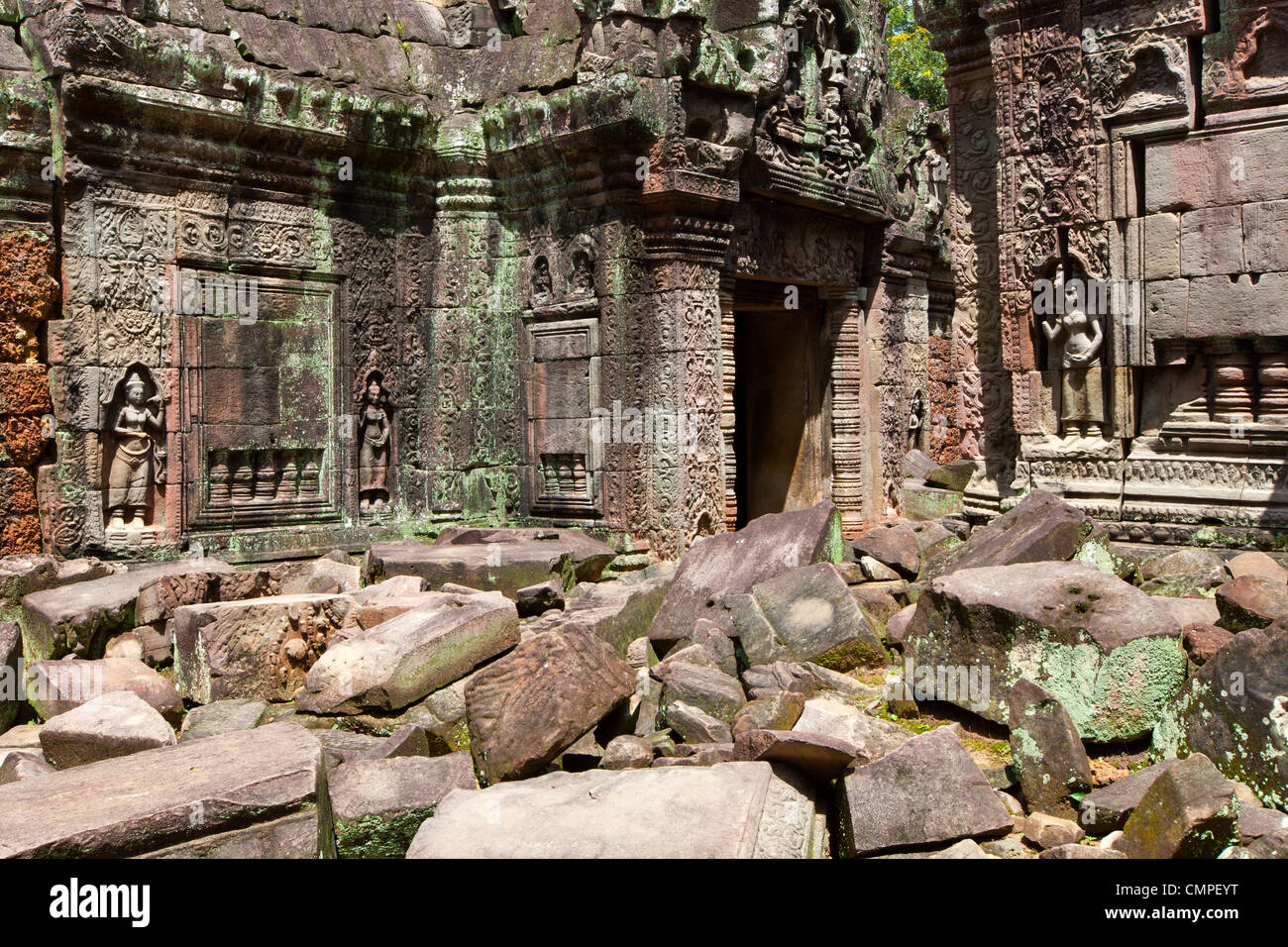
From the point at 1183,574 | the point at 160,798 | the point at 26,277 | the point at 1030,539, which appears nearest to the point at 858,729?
the point at 1030,539

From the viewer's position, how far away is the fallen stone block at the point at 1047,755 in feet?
14.1

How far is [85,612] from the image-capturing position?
22.4 ft

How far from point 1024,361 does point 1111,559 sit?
183cm

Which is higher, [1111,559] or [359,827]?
[1111,559]

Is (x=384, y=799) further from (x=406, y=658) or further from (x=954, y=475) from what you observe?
(x=954, y=475)

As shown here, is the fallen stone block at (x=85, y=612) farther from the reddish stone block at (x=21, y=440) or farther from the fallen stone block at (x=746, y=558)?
the fallen stone block at (x=746, y=558)

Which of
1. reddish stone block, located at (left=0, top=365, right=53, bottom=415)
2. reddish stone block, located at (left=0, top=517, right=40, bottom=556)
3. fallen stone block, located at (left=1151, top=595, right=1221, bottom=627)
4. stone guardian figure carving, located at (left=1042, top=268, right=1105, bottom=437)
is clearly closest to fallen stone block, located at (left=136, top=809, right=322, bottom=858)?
fallen stone block, located at (left=1151, top=595, right=1221, bottom=627)

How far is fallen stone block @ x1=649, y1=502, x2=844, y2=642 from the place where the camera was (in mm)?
7211

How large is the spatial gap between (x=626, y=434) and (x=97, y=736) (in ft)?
16.5

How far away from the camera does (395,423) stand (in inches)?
392

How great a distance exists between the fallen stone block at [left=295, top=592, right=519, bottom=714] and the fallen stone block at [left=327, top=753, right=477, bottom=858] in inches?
49.2

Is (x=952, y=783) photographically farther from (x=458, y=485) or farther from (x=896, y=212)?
(x=896, y=212)
